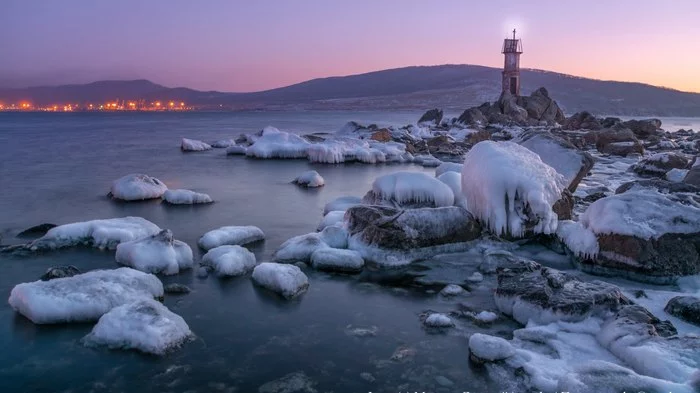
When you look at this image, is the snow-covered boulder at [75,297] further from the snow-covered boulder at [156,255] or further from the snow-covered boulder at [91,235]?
the snow-covered boulder at [91,235]

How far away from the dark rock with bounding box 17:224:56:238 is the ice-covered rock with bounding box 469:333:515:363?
33.0ft

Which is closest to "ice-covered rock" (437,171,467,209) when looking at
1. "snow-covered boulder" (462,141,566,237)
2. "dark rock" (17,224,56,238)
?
"snow-covered boulder" (462,141,566,237)

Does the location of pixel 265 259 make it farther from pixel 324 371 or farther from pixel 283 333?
pixel 324 371

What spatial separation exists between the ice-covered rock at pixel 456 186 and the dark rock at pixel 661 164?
42.7 ft

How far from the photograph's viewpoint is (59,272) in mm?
8711

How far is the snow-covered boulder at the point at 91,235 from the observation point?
10691 millimetres

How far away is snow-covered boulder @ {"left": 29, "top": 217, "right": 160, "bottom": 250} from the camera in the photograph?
10.7 metres

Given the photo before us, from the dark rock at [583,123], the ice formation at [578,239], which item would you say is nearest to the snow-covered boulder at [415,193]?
the ice formation at [578,239]

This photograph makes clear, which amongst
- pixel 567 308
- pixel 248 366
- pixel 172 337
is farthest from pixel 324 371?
pixel 567 308

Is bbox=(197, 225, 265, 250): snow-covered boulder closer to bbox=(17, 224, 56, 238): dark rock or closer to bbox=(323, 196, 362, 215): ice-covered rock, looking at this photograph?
bbox=(323, 196, 362, 215): ice-covered rock

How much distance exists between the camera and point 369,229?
1055cm

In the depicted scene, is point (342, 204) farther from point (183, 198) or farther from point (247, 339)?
point (247, 339)

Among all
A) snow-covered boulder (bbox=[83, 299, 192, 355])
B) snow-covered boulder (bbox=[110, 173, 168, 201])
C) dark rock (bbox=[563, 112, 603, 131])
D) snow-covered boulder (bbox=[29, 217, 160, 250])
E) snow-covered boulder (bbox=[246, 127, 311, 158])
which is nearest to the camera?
snow-covered boulder (bbox=[83, 299, 192, 355])

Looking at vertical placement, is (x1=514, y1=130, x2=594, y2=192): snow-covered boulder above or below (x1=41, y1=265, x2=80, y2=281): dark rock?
above
